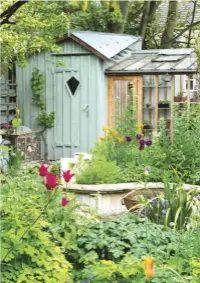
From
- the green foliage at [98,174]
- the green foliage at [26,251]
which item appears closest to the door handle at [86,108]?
the green foliage at [98,174]

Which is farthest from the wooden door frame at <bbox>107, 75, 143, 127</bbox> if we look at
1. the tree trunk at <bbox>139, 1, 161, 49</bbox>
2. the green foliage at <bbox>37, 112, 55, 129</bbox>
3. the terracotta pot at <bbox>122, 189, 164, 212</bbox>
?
the terracotta pot at <bbox>122, 189, 164, 212</bbox>

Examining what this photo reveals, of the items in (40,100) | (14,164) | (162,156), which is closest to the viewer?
(14,164)

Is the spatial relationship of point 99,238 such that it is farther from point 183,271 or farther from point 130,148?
point 130,148

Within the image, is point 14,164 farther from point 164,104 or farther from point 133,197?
point 164,104

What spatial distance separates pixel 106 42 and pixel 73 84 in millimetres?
1235

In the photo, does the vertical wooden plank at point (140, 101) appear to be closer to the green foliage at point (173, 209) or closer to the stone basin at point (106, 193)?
the stone basin at point (106, 193)

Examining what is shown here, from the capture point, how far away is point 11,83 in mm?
13141

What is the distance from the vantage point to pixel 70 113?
1251 cm

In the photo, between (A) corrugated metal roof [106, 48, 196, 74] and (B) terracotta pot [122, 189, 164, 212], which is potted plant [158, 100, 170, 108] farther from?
(B) terracotta pot [122, 189, 164, 212]

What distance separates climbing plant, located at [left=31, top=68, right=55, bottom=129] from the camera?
1272 centimetres

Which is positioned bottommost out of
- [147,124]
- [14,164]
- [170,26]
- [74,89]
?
[14,164]

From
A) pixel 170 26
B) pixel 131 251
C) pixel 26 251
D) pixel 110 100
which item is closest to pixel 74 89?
pixel 110 100

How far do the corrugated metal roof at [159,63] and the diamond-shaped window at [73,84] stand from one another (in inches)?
30.9

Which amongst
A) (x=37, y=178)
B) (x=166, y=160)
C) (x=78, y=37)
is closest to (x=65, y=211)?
(x=37, y=178)
